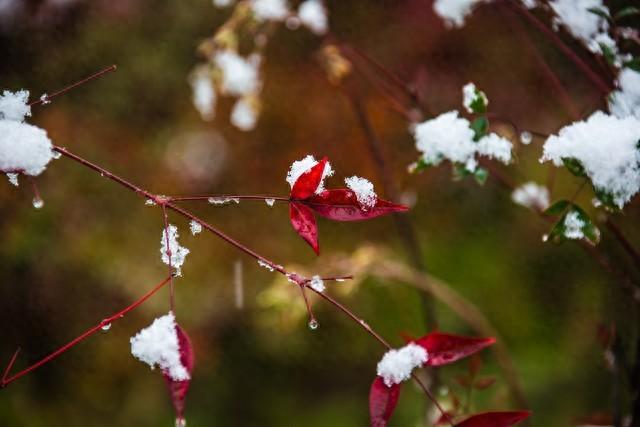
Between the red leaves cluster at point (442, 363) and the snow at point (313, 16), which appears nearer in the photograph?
the red leaves cluster at point (442, 363)

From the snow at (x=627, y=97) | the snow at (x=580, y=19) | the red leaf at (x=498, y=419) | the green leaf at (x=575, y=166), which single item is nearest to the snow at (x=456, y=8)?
the snow at (x=580, y=19)

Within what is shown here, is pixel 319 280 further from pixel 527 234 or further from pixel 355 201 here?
pixel 527 234

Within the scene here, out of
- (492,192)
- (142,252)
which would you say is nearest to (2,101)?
(142,252)

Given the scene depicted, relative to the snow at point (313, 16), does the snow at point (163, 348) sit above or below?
below

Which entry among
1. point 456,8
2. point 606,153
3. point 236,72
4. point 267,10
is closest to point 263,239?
point 236,72

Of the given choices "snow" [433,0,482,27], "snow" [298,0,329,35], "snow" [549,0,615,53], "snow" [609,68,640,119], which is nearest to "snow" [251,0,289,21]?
"snow" [298,0,329,35]

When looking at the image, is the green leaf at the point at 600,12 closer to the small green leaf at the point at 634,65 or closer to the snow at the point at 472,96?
the small green leaf at the point at 634,65

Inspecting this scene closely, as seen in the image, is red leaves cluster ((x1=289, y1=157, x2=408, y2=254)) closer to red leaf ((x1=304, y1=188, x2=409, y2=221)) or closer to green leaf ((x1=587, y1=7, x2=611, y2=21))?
red leaf ((x1=304, y1=188, x2=409, y2=221))
